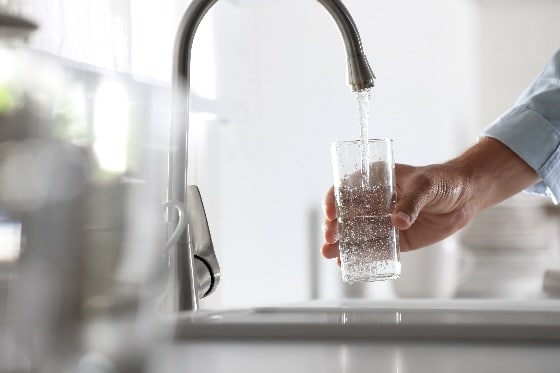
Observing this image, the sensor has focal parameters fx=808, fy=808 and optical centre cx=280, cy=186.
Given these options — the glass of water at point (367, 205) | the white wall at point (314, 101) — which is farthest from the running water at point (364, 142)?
the white wall at point (314, 101)

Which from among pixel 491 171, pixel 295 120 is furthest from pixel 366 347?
pixel 295 120

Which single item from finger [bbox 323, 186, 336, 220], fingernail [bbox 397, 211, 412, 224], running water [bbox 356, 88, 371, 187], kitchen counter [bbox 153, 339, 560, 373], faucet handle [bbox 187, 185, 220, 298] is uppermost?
running water [bbox 356, 88, 371, 187]

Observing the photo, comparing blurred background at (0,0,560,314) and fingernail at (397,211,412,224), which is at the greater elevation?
blurred background at (0,0,560,314)

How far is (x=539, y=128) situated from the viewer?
1.36 m

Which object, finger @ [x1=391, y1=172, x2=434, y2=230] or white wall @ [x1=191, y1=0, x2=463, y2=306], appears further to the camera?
white wall @ [x1=191, y1=0, x2=463, y2=306]

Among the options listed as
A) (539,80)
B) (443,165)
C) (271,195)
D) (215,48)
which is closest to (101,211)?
(443,165)

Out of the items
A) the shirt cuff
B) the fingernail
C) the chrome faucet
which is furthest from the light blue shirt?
the chrome faucet

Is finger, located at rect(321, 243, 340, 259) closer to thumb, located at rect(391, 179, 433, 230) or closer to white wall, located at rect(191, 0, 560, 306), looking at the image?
thumb, located at rect(391, 179, 433, 230)

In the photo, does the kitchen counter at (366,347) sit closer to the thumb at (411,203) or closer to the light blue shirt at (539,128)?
the thumb at (411,203)

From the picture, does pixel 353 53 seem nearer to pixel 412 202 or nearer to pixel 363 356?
pixel 412 202

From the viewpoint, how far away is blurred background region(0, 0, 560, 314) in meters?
2.93

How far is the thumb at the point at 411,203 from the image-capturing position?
38.5 inches

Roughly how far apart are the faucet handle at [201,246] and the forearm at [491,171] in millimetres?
569

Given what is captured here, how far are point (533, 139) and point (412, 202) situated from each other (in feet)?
1.29
